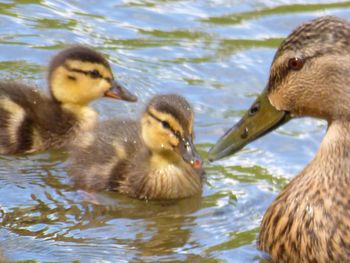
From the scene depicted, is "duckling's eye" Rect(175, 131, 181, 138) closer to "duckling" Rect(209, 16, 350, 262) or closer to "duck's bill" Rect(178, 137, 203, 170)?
"duck's bill" Rect(178, 137, 203, 170)

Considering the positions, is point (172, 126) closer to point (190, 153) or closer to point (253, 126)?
point (190, 153)

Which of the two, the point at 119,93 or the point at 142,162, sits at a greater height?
the point at 119,93

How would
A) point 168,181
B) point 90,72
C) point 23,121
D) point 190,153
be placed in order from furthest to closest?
1. point 90,72
2. point 23,121
3. point 168,181
4. point 190,153

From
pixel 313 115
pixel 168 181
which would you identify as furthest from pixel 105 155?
pixel 313 115

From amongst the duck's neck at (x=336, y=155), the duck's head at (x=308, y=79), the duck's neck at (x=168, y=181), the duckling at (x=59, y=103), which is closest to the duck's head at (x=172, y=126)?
the duck's neck at (x=168, y=181)

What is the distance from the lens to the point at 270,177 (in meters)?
6.29

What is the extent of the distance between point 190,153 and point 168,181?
0.33 m

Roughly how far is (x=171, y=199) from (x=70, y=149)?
2.10ft

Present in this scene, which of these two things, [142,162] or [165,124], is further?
[142,162]

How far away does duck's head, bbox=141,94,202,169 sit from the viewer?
5.82 m

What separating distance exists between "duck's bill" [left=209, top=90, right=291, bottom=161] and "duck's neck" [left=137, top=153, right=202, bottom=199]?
72 cm

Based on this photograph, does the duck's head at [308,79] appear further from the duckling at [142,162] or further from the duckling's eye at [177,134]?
the duckling at [142,162]

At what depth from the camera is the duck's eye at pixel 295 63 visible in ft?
17.0

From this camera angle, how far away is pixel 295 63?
17.0 feet
